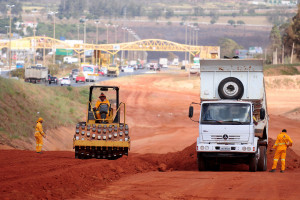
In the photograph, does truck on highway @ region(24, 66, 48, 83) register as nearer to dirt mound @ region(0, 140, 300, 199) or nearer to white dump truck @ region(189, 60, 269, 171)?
dirt mound @ region(0, 140, 300, 199)

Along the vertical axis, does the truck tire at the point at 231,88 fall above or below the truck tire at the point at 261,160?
above

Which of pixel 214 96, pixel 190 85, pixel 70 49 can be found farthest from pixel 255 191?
pixel 70 49

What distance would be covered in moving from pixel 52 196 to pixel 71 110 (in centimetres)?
3240

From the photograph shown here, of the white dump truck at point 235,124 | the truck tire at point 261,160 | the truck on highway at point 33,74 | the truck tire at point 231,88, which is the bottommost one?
the truck on highway at point 33,74

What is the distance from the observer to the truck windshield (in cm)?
1925

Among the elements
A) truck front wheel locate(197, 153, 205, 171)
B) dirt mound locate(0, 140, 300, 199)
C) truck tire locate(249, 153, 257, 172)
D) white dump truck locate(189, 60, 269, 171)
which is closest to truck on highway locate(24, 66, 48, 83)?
dirt mound locate(0, 140, 300, 199)

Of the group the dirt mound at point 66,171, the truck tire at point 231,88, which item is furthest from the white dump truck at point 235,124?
the dirt mound at point 66,171

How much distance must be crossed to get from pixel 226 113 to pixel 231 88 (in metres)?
2.08

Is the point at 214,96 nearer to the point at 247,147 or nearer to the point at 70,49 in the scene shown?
the point at 247,147

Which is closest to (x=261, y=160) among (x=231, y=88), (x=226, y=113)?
(x=226, y=113)

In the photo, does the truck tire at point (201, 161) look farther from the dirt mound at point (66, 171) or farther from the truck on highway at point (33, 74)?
the truck on highway at point (33, 74)

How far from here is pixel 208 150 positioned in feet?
62.3

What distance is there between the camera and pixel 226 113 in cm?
1941

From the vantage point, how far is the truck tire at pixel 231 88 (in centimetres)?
2103
